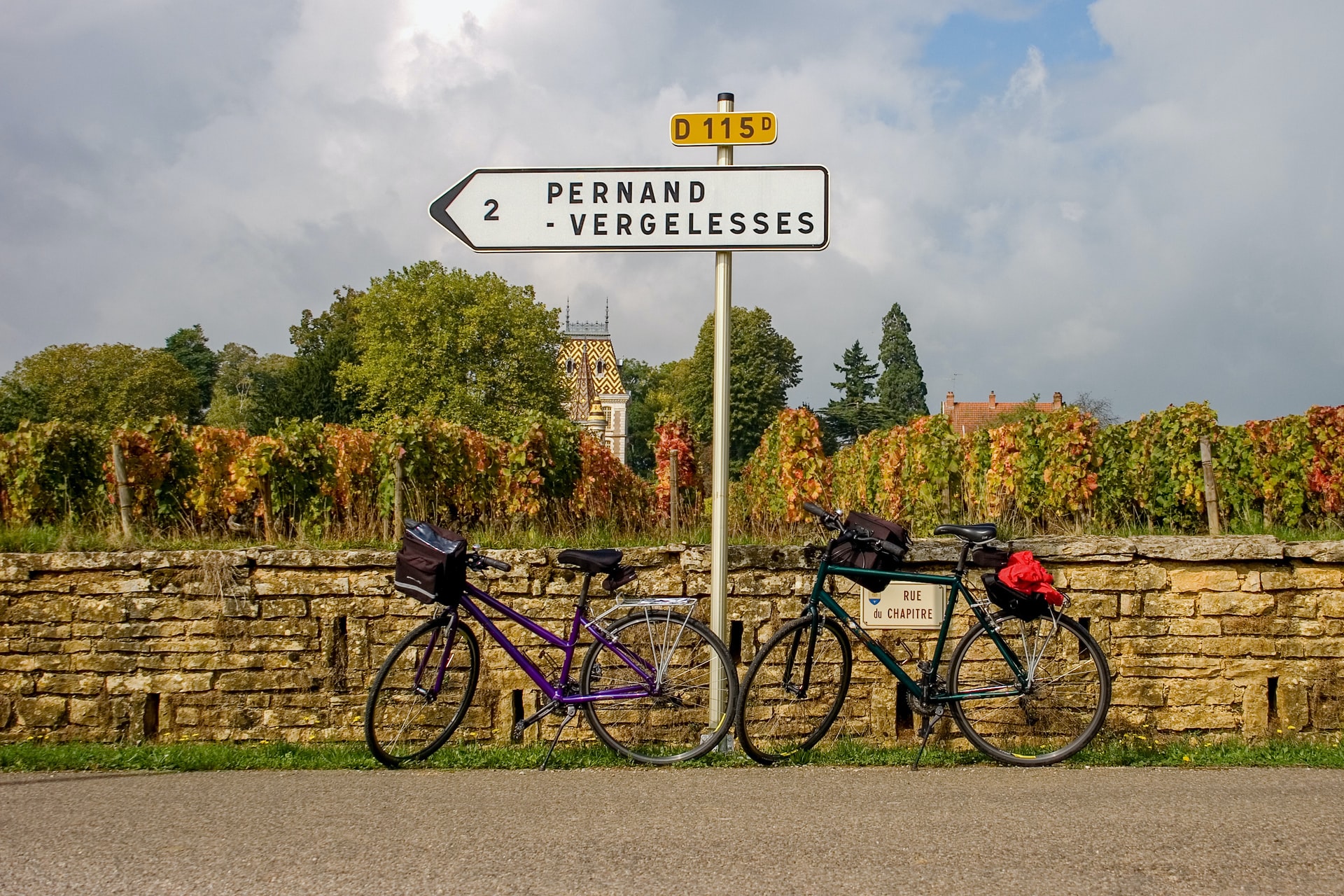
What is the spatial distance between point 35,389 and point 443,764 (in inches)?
2617

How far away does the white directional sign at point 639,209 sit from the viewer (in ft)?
18.9

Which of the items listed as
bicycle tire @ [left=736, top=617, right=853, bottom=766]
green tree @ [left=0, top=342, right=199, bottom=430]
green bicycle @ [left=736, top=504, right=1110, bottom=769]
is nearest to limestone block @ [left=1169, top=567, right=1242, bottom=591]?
green bicycle @ [left=736, top=504, right=1110, bottom=769]

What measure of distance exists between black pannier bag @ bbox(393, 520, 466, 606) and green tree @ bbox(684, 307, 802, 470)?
176 ft

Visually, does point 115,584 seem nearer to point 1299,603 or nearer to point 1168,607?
point 1168,607

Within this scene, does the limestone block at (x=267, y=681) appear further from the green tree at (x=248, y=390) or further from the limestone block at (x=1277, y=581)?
the green tree at (x=248, y=390)

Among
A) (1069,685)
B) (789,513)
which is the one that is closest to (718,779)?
(1069,685)

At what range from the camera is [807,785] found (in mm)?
4719

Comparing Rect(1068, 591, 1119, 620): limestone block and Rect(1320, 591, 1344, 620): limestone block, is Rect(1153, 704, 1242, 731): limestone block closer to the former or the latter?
Rect(1068, 591, 1119, 620): limestone block

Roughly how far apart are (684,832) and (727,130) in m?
3.55

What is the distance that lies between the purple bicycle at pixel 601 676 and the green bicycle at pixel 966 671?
29cm

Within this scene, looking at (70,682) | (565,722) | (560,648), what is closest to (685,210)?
(560,648)

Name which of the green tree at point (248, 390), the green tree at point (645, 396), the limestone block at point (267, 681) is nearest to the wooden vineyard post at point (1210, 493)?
the limestone block at point (267, 681)

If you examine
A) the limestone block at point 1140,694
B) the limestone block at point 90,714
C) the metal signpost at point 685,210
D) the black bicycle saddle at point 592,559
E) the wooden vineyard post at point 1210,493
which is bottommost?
the limestone block at point 90,714

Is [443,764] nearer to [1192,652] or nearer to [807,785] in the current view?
[807,785]
